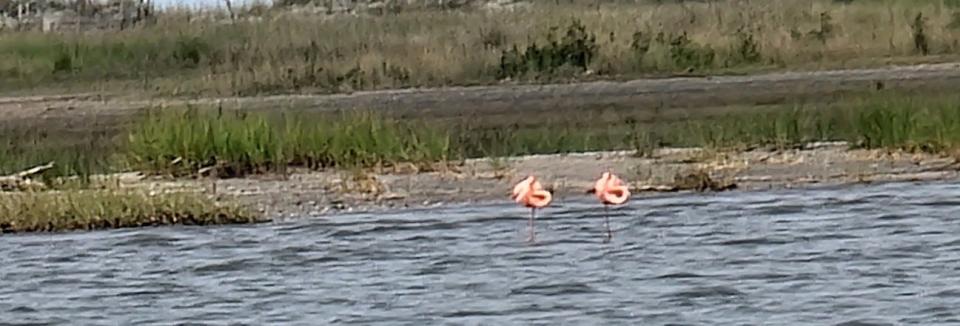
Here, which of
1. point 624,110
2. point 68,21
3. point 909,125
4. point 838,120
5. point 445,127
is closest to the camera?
point 909,125

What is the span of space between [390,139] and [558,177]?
124cm

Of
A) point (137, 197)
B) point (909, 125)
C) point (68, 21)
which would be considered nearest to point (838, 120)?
point (909, 125)

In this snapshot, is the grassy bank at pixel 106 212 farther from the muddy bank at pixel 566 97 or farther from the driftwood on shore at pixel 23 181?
the muddy bank at pixel 566 97

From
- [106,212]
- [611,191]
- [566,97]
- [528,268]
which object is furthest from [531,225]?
[566,97]

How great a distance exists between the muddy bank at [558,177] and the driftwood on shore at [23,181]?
636 mm

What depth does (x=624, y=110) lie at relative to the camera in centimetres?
2380

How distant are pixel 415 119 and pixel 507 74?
5060mm

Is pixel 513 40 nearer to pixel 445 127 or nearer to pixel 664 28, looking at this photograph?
pixel 664 28

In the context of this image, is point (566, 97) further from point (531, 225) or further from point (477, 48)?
point (531, 225)

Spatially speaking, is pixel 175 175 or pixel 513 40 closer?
pixel 175 175

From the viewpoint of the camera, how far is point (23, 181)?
16.2 m

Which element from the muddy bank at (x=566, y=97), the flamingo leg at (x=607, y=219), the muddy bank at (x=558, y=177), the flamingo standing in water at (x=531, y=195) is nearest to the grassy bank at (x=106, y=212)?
the muddy bank at (x=558, y=177)

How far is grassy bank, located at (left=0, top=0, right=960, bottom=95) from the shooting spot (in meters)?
28.1

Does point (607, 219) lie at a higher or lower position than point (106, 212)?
lower
